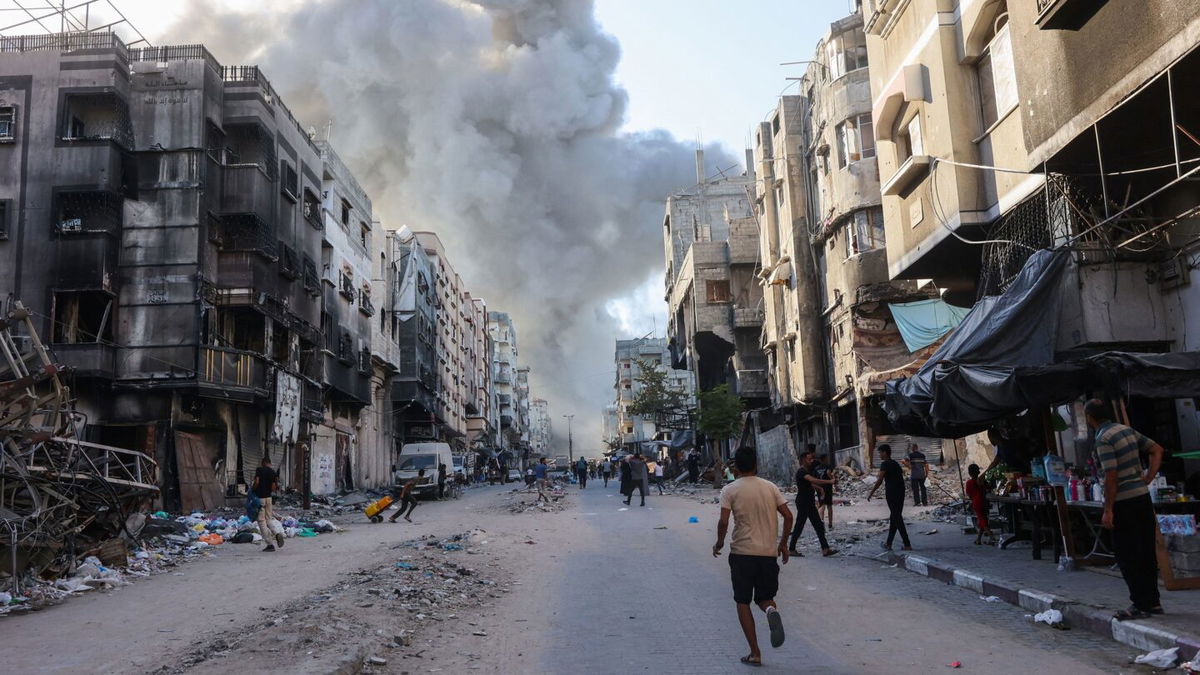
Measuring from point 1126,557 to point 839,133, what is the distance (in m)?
27.5

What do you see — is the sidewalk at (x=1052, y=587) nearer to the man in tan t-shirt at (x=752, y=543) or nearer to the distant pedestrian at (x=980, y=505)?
the distant pedestrian at (x=980, y=505)

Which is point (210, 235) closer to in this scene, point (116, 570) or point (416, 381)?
point (116, 570)

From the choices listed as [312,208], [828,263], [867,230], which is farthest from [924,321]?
[312,208]

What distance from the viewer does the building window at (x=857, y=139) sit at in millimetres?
31734

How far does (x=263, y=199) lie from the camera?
30.1m

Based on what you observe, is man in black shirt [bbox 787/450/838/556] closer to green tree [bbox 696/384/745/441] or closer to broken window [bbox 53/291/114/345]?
broken window [bbox 53/291/114/345]

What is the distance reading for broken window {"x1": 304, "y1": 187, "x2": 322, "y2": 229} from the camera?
36.0m

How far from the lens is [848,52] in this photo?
33219mm

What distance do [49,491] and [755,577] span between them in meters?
9.03

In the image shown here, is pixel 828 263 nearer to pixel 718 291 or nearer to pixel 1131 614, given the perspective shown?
pixel 718 291

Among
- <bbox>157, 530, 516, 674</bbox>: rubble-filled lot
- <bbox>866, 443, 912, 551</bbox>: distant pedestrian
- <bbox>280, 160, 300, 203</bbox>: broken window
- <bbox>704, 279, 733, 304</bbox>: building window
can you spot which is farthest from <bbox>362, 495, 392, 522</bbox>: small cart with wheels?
<bbox>704, 279, 733, 304</bbox>: building window

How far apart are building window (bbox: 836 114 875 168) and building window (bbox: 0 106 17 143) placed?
1031 inches

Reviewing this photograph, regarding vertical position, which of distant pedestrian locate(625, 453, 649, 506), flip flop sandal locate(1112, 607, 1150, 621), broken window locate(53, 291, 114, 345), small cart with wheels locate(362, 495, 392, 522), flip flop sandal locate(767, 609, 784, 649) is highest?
broken window locate(53, 291, 114, 345)

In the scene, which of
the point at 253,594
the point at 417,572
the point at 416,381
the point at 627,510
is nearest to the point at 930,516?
the point at 627,510
